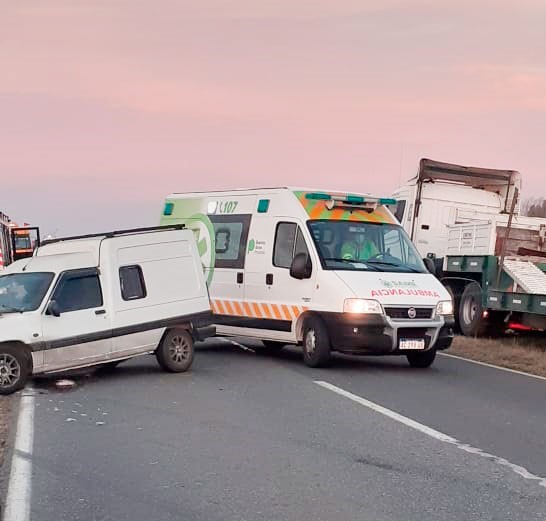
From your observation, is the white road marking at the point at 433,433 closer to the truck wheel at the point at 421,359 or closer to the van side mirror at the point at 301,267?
the van side mirror at the point at 301,267

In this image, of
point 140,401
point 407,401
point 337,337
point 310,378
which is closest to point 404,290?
point 337,337

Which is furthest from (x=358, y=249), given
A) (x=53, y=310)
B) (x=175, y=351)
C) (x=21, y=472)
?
(x=21, y=472)

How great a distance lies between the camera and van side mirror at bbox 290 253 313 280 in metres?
12.1

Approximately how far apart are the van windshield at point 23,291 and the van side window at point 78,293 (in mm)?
205

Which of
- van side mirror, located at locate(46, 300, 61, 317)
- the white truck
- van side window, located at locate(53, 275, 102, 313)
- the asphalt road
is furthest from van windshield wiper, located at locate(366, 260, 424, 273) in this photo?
van side mirror, located at locate(46, 300, 61, 317)

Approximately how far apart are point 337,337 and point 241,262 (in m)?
2.79

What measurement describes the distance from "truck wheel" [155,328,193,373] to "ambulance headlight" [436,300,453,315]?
11.4 ft

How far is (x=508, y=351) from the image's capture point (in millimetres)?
14852

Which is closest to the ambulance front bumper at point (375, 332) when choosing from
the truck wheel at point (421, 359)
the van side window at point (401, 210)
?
the truck wheel at point (421, 359)

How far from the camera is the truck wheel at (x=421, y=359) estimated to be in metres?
12.2

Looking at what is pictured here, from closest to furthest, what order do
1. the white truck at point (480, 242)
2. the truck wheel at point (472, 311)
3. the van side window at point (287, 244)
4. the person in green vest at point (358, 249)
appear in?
1. the person in green vest at point (358, 249)
2. the van side window at point (287, 244)
3. the white truck at point (480, 242)
4. the truck wheel at point (472, 311)

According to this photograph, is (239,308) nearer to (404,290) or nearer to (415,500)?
(404,290)

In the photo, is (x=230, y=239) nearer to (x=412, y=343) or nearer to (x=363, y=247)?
(x=363, y=247)

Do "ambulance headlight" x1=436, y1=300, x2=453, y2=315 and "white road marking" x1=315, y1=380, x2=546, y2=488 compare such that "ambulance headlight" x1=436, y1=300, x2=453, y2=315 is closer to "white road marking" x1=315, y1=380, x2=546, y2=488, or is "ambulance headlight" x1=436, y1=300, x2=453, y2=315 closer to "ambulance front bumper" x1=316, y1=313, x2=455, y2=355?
"ambulance front bumper" x1=316, y1=313, x2=455, y2=355
